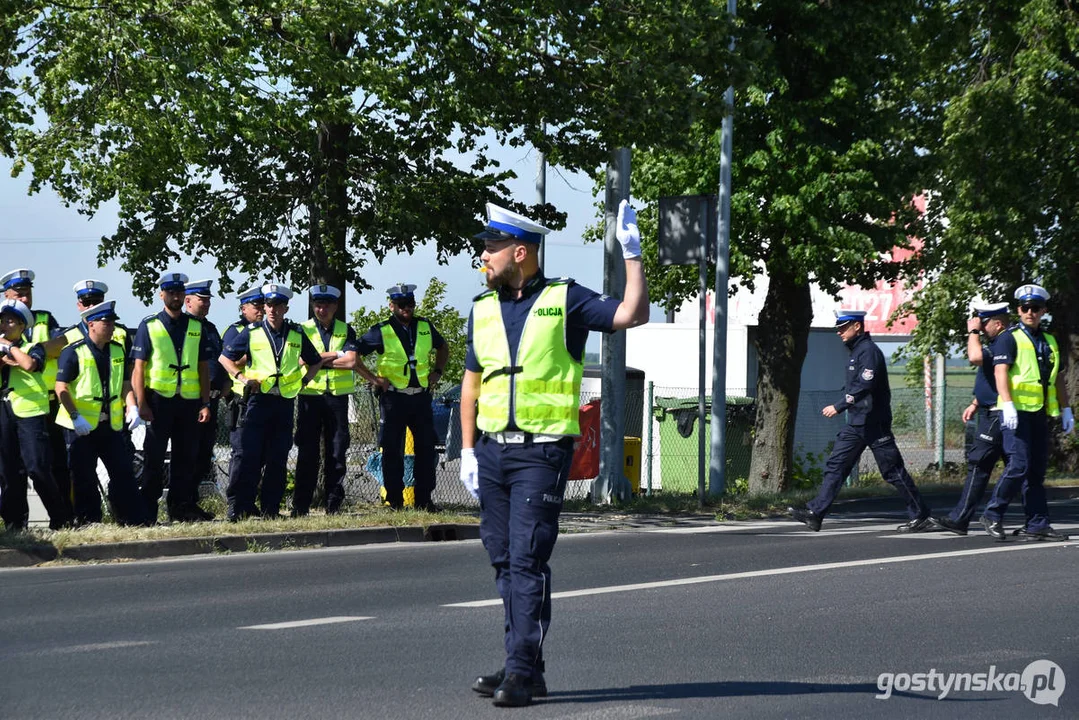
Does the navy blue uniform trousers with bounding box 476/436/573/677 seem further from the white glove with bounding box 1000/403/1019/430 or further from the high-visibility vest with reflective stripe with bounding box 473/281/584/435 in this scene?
the white glove with bounding box 1000/403/1019/430

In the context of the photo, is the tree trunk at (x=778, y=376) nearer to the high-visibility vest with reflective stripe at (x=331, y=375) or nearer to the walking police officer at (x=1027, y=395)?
A: the walking police officer at (x=1027, y=395)

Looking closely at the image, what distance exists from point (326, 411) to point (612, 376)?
156 inches

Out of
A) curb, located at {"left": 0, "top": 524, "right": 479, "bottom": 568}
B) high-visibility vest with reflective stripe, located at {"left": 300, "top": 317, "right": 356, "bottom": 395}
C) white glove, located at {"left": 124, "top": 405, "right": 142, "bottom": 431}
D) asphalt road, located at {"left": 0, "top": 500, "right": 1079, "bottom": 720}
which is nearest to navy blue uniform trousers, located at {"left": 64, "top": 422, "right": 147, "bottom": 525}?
white glove, located at {"left": 124, "top": 405, "right": 142, "bottom": 431}

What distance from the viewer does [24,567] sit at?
431 inches

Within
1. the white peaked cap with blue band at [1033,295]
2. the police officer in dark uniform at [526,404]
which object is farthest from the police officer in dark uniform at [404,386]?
the police officer in dark uniform at [526,404]

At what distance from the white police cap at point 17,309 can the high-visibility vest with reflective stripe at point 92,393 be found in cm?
44

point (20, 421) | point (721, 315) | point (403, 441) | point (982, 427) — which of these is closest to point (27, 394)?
point (20, 421)

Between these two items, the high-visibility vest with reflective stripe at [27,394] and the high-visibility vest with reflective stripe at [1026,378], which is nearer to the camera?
the high-visibility vest with reflective stripe at [27,394]

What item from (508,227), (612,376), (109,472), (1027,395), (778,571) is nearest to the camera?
(508,227)

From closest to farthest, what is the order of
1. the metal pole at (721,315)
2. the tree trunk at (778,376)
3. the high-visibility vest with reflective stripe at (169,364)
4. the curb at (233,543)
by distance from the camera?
the curb at (233,543) < the high-visibility vest with reflective stripe at (169,364) < the metal pole at (721,315) < the tree trunk at (778,376)

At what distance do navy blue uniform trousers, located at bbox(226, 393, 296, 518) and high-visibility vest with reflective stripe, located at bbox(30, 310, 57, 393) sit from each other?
171 cm

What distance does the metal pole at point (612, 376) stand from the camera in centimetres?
1673

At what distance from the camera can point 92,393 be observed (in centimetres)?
1259

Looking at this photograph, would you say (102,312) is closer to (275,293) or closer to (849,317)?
(275,293)
